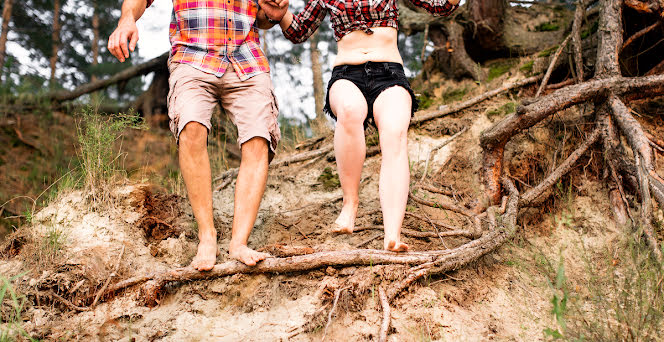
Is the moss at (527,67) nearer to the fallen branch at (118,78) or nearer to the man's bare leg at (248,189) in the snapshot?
the man's bare leg at (248,189)

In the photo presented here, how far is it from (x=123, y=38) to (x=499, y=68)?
4074 mm

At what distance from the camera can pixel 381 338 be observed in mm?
1940

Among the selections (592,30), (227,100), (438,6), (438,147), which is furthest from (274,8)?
(592,30)

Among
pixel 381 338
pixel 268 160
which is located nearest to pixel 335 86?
pixel 268 160

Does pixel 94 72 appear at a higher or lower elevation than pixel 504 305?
higher

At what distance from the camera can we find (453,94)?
197 inches

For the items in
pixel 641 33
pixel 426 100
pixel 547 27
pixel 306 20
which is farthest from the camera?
pixel 547 27

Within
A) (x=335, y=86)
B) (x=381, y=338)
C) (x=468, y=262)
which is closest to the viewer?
(x=381, y=338)

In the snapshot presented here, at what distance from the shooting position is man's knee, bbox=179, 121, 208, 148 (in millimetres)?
2516

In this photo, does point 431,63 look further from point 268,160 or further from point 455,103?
point 268,160

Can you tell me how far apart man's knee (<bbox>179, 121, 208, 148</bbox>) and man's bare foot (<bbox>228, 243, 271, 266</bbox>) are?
629mm

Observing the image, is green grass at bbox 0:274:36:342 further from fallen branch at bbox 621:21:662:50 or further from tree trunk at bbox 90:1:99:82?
tree trunk at bbox 90:1:99:82

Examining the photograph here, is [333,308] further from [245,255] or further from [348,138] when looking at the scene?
[348,138]

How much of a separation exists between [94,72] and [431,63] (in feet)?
40.7
